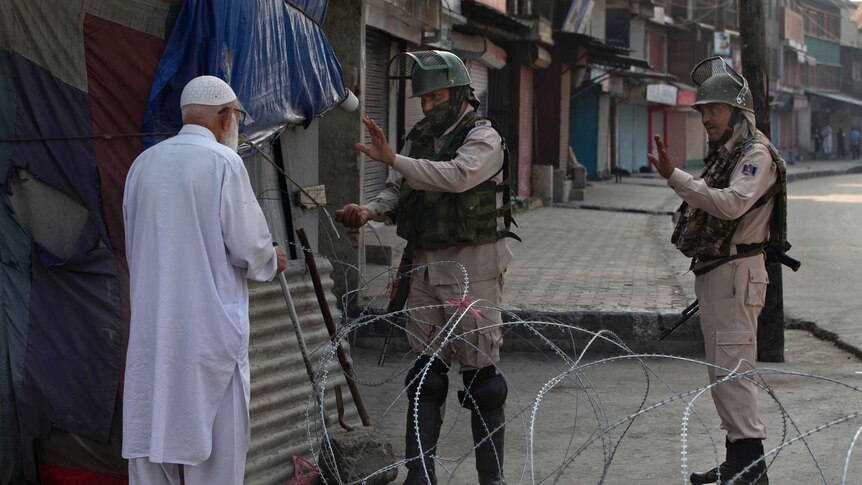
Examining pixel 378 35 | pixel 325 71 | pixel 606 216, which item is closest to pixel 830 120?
pixel 606 216

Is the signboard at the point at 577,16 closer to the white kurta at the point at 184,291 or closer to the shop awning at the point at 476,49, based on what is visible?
the shop awning at the point at 476,49

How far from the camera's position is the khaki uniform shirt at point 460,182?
480 centimetres

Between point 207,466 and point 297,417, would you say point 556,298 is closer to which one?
point 297,417

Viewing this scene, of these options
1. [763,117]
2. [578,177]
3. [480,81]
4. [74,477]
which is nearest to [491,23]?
[480,81]

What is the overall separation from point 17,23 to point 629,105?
3744 centimetres

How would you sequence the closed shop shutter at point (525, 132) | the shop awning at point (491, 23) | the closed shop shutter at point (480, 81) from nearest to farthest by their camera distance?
the shop awning at point (491, 23), the closed shop shutter at point (480, 81), the closed shop shutter at point (525, 132)

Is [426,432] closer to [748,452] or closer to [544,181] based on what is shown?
[748,452]

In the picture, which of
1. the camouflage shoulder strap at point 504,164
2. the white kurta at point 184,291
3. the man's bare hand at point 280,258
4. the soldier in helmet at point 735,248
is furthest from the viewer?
the camouflage shoulder strap at point 504,164

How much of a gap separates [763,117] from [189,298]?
215 inches

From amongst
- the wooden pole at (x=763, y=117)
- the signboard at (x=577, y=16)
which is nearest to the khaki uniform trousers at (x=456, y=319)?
the wooden pole at (x=763, y=117)

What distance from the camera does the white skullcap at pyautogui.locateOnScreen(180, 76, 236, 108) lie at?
13.1 feet

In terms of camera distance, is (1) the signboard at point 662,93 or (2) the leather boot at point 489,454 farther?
(1) the signboard at point 662,93

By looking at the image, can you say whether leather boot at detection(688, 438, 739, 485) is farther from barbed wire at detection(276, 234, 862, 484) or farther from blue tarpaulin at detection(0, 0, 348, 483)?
blue tarpaulin at detection(0, 0, 348, 483)

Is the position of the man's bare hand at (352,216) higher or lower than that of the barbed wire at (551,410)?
higher
